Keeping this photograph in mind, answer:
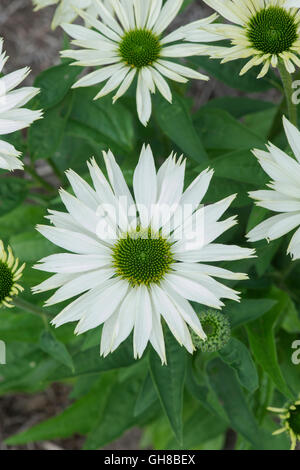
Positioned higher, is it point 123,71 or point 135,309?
point 123,71

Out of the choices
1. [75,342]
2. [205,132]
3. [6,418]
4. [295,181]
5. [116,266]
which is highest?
[205,132]

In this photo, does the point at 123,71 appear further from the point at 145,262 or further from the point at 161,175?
the point at 145,262

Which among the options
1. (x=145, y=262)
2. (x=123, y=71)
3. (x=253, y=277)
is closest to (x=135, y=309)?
(x=145, y=262)

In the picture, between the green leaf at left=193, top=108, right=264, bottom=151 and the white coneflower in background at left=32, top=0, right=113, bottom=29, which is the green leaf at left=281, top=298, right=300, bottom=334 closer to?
the green leaf at left=193, top=108, right=264, bottom=151

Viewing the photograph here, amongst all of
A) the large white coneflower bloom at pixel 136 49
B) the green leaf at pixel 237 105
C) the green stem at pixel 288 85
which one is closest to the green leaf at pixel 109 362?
the large white coneflower bloom at pixel 136 49

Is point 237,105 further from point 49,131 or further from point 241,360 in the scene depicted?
point 241,360

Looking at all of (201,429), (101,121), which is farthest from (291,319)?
(101,121)

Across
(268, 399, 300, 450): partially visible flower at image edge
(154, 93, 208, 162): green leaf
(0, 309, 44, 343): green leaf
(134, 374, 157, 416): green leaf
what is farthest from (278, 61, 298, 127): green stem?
(0, 309, 44, 343): green leaf

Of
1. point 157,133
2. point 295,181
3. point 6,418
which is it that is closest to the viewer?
point 295,181
